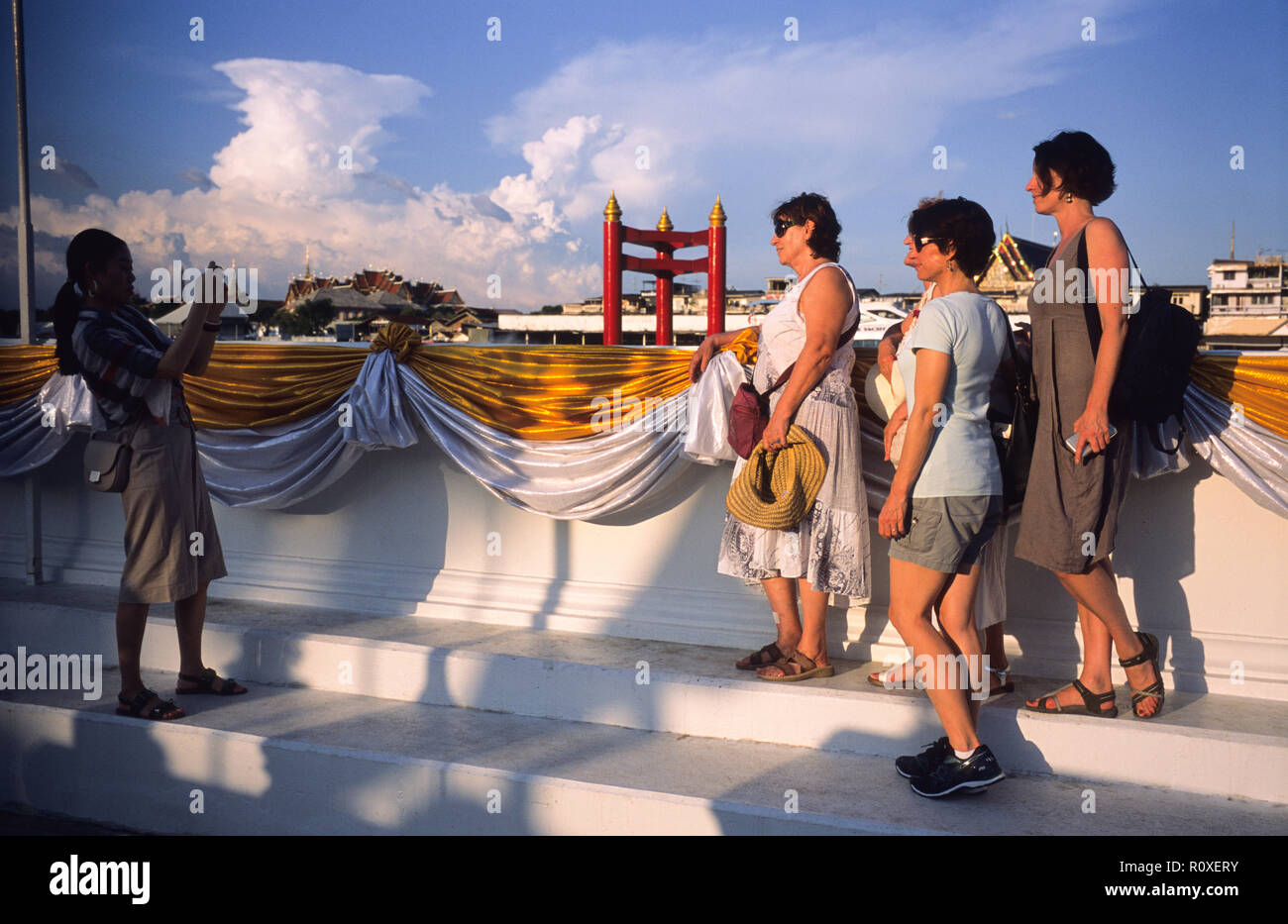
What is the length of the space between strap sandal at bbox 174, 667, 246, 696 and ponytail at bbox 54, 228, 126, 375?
1202 mm

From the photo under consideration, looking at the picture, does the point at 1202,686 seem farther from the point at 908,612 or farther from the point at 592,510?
the point at 592,510

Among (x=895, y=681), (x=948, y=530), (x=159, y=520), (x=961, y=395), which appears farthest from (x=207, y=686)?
(x=961, y=395)

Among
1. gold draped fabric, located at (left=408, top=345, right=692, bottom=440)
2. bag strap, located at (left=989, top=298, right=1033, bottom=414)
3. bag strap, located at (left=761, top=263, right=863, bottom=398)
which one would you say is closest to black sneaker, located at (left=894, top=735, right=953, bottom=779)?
bag strap, located at (left=989, top=298, right=1033, bottom=414)

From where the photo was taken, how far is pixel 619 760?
Answer: 10.0 feet

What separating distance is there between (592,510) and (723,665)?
2.65 ft

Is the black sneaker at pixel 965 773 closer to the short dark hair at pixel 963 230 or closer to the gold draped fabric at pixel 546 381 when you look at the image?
the short dark hair at pixel 963 230

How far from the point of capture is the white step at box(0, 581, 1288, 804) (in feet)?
9.22

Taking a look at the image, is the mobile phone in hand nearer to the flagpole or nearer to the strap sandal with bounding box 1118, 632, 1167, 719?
the strap sandal with bounding box 1118, 632, 1167, 719

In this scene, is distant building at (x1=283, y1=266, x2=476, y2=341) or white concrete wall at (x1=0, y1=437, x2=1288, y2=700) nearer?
white concrete wall at (x1=0, y1=437, x2=1288, y2=700)

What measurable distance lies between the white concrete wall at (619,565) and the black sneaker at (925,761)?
2.38 feet

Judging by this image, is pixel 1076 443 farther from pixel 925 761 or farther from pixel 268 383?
pixel 268 383

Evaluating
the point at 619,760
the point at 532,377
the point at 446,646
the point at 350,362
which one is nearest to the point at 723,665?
the point at 619,760

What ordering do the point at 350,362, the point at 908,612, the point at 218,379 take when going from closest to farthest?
the point at 908,612 < the point at 350,362 < the point at 218,379

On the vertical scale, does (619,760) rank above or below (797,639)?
below
